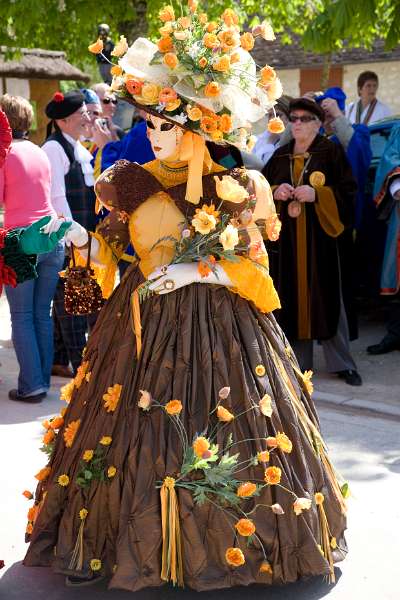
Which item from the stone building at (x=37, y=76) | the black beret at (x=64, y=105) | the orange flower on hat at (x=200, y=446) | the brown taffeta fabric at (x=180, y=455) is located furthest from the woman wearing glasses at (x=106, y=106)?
the stone building at (x=37, y=76)

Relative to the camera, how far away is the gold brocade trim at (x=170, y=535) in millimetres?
3283

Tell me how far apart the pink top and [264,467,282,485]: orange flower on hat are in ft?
9.16

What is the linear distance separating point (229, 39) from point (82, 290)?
115cm

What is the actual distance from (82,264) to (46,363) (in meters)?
2.59

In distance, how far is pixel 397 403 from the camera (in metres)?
6.23

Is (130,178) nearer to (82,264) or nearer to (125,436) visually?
(82,264)

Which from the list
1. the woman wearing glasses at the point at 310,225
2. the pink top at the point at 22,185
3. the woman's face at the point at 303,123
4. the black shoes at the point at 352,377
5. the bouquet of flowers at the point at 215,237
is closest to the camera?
the bouquet of flowers at the point at 215,237

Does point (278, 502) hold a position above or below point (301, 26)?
below

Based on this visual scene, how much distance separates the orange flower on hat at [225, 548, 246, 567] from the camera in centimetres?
328

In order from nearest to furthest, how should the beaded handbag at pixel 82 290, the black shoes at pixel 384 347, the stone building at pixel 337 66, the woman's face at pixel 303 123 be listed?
the beaded handbag at pixel 82 290 < the woman's face at pixel 303 123 < the black shoes at pixel 384 347 < the stone building at pixel 337 66

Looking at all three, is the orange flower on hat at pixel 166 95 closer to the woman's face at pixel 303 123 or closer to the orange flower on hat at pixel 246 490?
the orange flower on hat at pixel 246 490

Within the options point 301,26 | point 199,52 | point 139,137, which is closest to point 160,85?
point 199,52

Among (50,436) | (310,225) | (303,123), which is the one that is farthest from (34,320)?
(50,436)

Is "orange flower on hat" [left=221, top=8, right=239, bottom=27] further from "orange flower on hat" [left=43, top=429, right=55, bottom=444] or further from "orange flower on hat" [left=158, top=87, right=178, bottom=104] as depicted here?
"orange flower on hat" [left=43, top=429, right=55, bottom=444]
